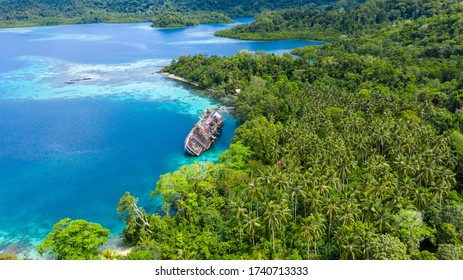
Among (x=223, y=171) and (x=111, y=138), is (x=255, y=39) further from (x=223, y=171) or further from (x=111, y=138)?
(x=223, y=171)

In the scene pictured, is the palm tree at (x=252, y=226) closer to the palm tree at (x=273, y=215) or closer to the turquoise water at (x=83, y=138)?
the palm tree at (x=273, y=215)

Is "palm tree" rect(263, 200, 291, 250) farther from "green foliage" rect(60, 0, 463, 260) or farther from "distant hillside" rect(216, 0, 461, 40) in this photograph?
"distant hillside" rect(216, 0, 461, 40)

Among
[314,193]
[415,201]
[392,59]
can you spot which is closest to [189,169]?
[314,193]

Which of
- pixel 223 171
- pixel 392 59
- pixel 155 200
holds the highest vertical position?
pixel 392 59

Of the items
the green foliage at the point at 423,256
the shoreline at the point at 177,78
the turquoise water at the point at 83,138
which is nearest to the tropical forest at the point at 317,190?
the green foliage at the point at 423,256

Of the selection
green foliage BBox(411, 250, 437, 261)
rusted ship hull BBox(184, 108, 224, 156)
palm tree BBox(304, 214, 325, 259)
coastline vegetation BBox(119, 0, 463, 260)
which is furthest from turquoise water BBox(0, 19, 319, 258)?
green foliage BBox(411, 250, 437, 261)

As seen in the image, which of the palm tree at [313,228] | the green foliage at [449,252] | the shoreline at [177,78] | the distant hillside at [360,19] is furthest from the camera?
the distant hillside at [360,19]
